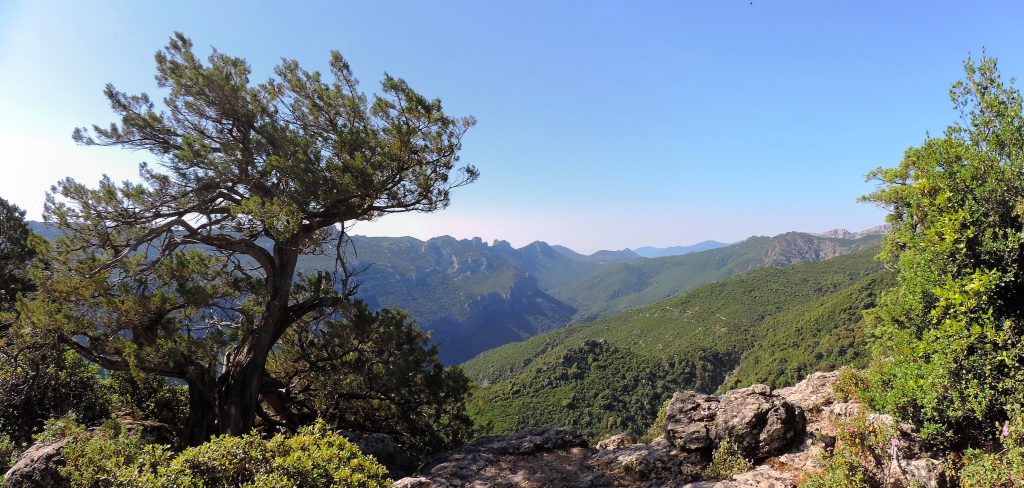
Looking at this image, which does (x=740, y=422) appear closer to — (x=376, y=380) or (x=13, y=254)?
(x=376, y=380)

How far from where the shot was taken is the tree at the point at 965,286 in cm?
563

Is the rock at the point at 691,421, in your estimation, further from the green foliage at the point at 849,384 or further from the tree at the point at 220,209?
the tree at the point at 220,209

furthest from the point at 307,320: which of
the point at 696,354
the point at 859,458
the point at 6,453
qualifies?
the point at 696,354

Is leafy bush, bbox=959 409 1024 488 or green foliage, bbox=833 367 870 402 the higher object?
leafy bush, bbox=959 409 1024 488

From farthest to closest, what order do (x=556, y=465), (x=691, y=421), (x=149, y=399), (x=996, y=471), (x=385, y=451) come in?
(x=149, y=399), (x=385, y=451), (x=556, y=465), (x=691, y=421), (x=996, y=471)

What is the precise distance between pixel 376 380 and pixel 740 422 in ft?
32.7

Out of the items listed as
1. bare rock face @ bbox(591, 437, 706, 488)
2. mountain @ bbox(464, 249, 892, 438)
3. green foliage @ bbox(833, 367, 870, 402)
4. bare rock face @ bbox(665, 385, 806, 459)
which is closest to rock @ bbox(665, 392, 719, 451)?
bare rock face @ bbox(665, 385, 806, 459)

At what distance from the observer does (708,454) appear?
8.49 meters

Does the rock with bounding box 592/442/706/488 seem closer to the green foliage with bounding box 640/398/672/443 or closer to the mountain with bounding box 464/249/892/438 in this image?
the green foliage with bounding box 640/398/672/443

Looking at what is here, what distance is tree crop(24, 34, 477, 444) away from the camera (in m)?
9.30

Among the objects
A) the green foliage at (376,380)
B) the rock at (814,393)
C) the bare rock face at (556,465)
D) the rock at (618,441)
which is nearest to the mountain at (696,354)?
the green foliage at (376,380)

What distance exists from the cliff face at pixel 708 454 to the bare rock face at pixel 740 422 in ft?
0.06

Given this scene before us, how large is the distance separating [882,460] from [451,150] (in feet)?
35.2

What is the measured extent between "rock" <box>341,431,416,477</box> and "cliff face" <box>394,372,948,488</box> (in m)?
0.95
